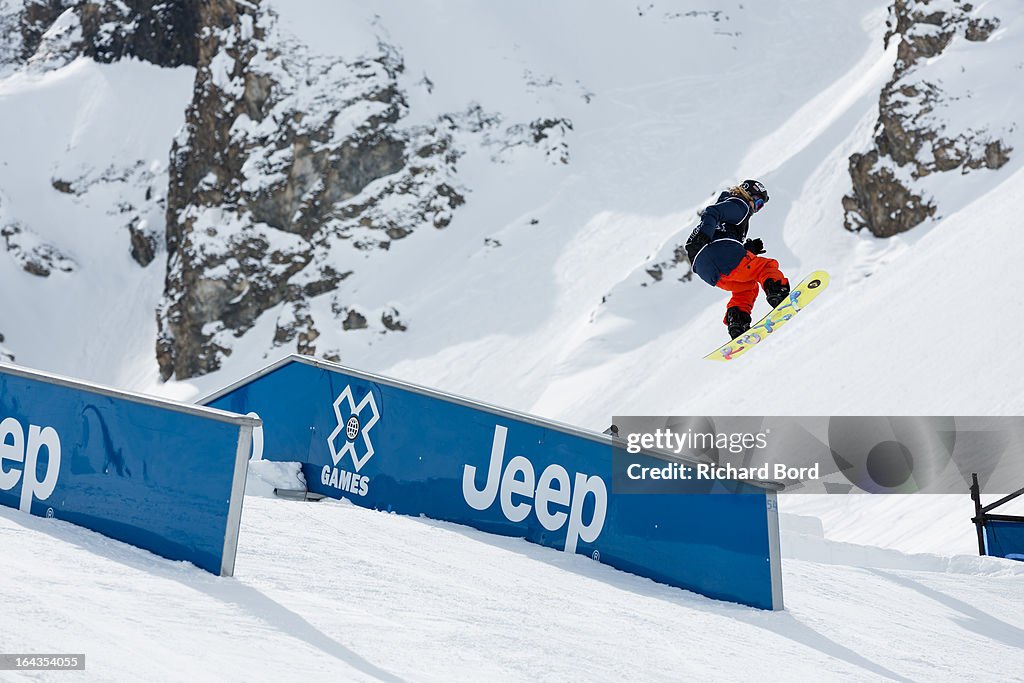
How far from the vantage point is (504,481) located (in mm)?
7223

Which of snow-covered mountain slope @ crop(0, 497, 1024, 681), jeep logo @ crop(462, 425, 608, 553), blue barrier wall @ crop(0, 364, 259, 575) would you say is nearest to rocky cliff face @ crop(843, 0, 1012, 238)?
snow-covered mountain slope @ crop(0, 497, 1024, 681)

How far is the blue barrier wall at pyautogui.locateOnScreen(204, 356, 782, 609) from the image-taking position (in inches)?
255

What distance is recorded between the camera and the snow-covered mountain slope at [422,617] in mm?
3684

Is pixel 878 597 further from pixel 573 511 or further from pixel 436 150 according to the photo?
pixel 436 150

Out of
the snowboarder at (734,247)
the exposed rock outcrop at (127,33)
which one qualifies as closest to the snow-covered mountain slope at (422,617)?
the snowboarder at (734,247)

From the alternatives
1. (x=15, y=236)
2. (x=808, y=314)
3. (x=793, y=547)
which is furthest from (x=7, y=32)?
(x=793, y=547)

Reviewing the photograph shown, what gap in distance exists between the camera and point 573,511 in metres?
6.96

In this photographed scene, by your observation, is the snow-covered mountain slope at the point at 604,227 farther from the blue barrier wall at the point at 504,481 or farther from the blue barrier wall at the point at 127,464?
the blue barrier wall at the point at 127,464

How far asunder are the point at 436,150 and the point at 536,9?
32.2 ft

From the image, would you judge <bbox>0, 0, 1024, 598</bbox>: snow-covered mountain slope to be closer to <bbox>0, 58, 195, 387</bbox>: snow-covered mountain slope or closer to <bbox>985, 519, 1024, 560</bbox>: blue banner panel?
<bbox>0, 58, 195, 387</bbox>: snow-covered mountain slope

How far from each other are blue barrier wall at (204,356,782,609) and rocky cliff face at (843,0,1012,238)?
896 inches

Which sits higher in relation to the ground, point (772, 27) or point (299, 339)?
point (772, 27)

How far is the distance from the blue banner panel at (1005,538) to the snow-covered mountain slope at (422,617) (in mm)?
2807

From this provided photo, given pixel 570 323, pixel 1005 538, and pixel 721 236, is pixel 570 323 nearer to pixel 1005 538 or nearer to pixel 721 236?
pixel 1005 538
